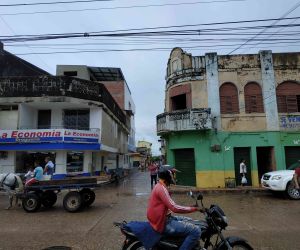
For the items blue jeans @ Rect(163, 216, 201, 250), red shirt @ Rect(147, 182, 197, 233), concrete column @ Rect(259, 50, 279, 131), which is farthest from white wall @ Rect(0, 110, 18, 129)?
blue jeans @ Rect(163, 216, 201, 250)

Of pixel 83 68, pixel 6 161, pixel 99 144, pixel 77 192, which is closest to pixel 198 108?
pixel 99 144

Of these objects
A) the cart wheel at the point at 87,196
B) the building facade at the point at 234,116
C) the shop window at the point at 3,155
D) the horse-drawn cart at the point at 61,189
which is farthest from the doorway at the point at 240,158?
the shop window at the point at 3,155

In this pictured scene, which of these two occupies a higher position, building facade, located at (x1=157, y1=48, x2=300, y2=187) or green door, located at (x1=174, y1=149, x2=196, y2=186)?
building facade, located at (x1=157, y1=48, x2=300, y2=187)

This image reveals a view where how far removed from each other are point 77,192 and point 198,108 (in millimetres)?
10540

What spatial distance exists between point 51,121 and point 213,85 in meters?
13.7

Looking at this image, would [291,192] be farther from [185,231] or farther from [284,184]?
[185,231]

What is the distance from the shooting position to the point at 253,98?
65.7ft

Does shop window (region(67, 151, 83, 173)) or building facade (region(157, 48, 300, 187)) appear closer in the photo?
building facade (region(157, 48, 300, 187))

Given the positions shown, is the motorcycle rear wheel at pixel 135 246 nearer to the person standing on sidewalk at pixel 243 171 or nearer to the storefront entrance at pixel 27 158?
the person standing on sidewalk at pixel 243 171

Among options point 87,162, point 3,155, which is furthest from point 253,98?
point 3,155

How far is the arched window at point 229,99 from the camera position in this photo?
1997 cm

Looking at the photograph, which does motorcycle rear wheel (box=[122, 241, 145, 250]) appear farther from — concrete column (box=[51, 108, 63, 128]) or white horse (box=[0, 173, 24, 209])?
concrete column (box=[51, 108, 63, 128])

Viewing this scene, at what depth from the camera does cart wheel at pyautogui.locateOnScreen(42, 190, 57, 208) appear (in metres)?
12.2

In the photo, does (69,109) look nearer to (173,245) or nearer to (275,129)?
(275,129)
